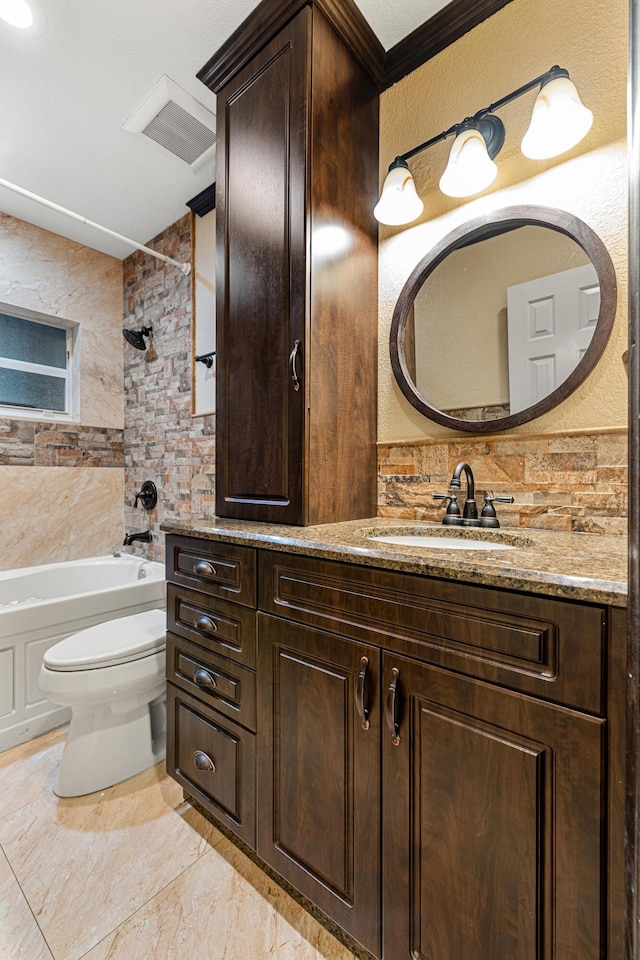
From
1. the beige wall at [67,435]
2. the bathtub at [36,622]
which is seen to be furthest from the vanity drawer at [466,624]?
the beige wall at [67,435]

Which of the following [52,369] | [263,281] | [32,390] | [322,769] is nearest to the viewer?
[322,769]

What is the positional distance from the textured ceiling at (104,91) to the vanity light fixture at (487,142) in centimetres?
49

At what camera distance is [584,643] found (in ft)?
2.23

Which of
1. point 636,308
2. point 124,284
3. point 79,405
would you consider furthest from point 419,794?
point 124,284

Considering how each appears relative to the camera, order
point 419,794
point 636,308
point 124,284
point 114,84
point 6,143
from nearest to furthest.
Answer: point 636,308 < point 419,794 < point 114,84 < point 6,143 < point 124,284

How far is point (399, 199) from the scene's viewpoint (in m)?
1.50

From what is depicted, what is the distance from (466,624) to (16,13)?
7.88 ft

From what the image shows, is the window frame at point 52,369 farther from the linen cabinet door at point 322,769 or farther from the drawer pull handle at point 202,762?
the linen cabinet door at point 322,769

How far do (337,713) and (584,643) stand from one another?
1.91 feet

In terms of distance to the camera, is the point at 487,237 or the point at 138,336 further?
the point at 138,336

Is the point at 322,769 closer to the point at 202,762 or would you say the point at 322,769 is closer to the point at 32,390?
the point at 202,762

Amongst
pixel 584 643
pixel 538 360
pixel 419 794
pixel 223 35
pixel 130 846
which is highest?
pixel 223 35

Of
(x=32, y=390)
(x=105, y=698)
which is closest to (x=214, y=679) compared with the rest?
(x=105, y=698)

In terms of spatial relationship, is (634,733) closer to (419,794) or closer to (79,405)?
(419,794)
